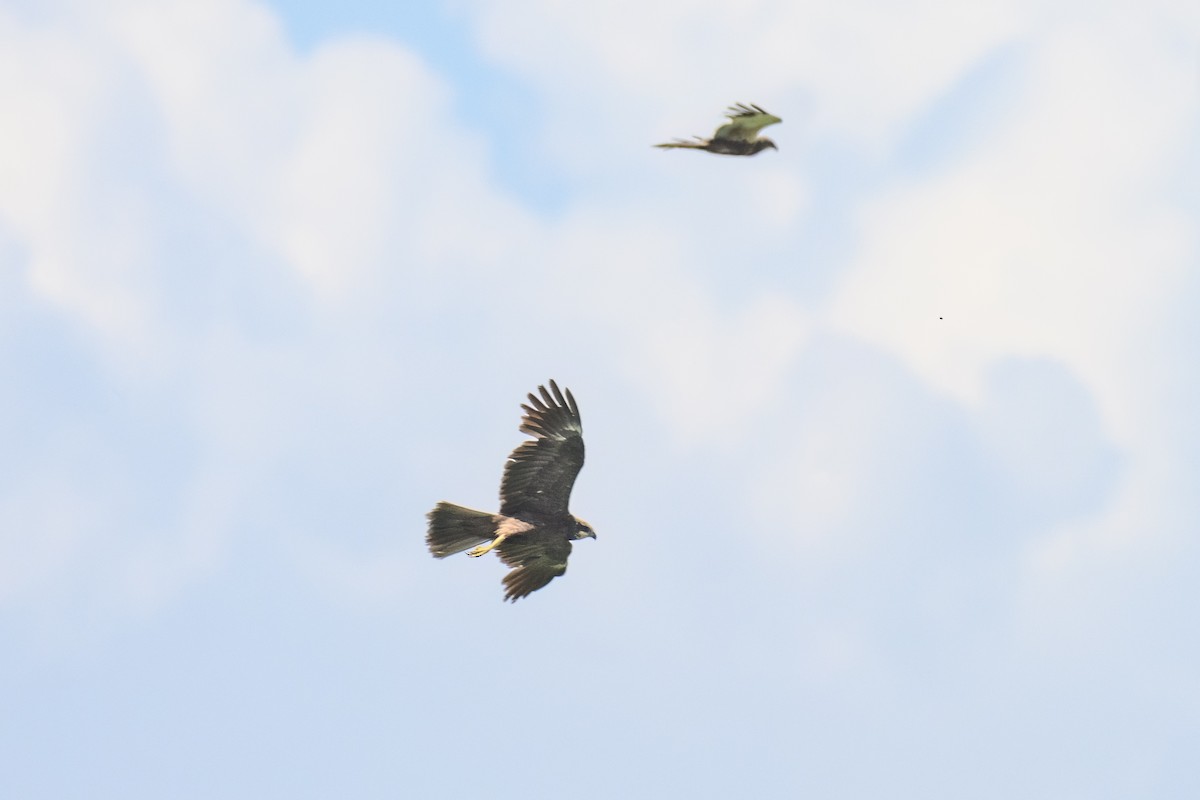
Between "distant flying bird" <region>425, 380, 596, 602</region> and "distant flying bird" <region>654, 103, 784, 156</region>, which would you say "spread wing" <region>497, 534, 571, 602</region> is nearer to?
"distant flying bird" <region>425, 380, 596, 602</region>

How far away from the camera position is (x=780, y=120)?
26.2 metres

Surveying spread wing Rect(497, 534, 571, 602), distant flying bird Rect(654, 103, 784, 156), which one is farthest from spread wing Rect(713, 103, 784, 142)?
spread wing Rect(497, 534, 571, 602)

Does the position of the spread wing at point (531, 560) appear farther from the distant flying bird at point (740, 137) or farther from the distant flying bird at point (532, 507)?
the distant flying bird at point (740, 137)

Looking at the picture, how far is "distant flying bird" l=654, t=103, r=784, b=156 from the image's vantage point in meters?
26.1

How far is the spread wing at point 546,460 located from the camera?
1124 inches

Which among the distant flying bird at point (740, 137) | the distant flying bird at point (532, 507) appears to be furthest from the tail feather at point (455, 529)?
the distant flying bird at point (740, 137)

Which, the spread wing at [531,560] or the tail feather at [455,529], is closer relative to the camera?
the tail feather at [455,529]

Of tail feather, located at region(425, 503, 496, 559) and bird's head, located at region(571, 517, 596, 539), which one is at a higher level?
bird's head, located at region(571, 517, 596, 539)

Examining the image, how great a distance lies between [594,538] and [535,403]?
7.30 ft

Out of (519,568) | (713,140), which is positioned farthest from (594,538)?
(713,140)

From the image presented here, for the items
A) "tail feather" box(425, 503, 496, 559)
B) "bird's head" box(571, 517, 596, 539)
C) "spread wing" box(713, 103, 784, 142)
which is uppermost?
"spread wing" box(713, 103, 784, 142)

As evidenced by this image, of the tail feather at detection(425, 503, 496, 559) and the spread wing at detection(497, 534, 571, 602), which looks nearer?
the tail feather at detection(425, 503, 496, 559)

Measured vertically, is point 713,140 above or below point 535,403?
above

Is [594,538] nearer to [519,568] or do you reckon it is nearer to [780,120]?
[519,568]
